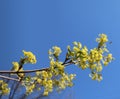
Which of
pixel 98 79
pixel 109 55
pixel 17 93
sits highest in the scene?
pixel 17 93

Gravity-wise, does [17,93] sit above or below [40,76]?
above

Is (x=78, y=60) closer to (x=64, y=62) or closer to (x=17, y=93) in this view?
(x=64, y=62)

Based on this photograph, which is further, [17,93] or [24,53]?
[17,93]

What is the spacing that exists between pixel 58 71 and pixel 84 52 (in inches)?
16.9

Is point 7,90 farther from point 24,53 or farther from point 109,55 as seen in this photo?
point 109,55

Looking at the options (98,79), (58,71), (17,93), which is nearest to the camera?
(58,71)

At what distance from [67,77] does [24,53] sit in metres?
0.66

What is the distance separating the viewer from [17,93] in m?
14.4

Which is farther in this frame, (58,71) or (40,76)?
(40,76)

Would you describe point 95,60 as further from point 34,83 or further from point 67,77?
point 34,83

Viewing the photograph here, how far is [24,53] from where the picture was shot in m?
4.33

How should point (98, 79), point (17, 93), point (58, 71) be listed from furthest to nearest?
point (17, 93) < point (98, 79) < point (58, 71)

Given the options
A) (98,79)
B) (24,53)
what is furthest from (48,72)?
(98,79)

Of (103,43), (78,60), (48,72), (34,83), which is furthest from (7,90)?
(103,43)
